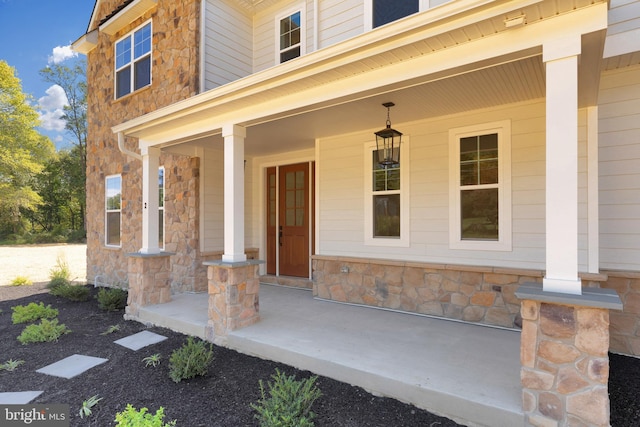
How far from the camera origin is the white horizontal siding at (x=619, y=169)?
3318 mm

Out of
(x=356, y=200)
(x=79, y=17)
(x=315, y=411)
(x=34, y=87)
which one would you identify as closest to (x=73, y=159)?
(x=34, y=87)

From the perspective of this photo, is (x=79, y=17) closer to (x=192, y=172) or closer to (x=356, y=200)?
(x=192, y=172)

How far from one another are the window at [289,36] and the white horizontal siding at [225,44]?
69 centimetres

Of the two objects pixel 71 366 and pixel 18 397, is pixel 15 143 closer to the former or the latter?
pixel 71 366

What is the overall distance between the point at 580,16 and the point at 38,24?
113 ft

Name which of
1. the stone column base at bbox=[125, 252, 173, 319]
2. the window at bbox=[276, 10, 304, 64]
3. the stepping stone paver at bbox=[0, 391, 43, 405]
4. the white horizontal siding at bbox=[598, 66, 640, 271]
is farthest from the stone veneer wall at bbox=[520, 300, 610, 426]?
the window at bbox=[276, 10, 304, 64]

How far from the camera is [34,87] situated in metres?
20.2

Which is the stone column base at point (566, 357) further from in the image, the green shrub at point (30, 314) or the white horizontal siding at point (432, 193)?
the green shrub at point (30, 314)

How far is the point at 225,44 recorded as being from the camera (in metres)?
6.28

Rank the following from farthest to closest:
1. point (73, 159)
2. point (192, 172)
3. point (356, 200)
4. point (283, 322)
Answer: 1. point (73, 159)
2. point (192, 172)
3. point (356, 200)
4. point (283, 322)

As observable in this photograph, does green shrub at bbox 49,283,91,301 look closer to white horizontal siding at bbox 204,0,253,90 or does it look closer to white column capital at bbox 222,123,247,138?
white horizontal siding at bbox 204,0,253,90

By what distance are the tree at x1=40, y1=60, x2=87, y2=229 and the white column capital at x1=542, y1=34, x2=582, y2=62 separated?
24576 millimetres

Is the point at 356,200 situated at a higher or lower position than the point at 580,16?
lower

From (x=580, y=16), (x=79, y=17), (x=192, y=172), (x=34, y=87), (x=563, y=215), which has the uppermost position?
(x=79, y=17)
